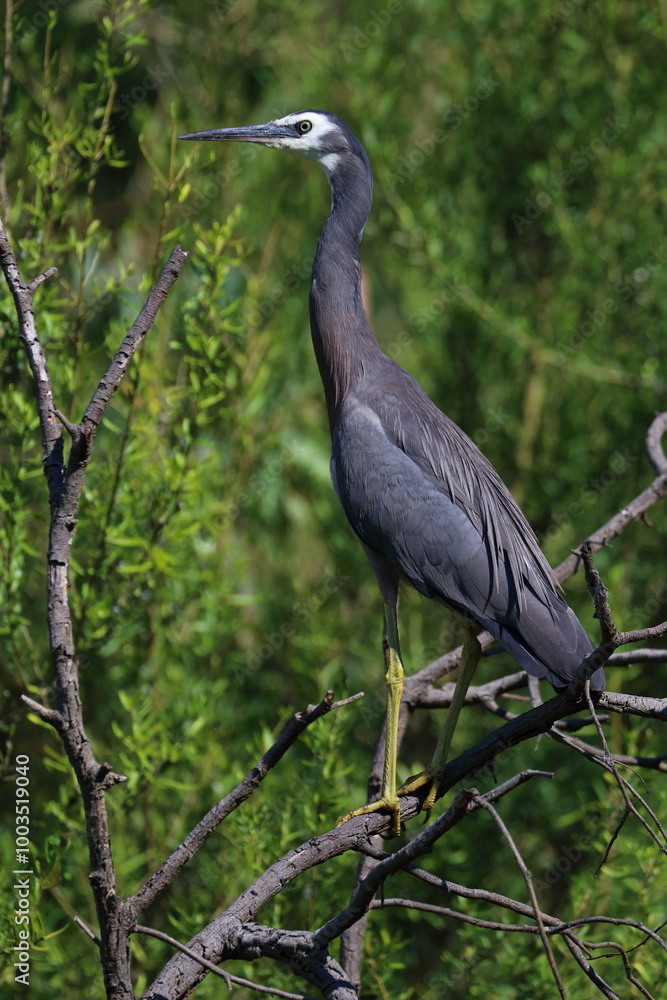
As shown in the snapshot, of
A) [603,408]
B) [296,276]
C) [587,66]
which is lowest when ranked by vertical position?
[603,408]

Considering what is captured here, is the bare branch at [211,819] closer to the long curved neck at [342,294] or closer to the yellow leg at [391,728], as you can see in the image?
the yellow leg at [391,728]

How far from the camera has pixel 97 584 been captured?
3256mm

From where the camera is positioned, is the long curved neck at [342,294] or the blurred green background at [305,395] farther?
the blurred green background at [305,395]

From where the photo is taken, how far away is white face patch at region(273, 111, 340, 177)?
3279 mm

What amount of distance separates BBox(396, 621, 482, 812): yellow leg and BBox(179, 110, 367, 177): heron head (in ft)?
5.32

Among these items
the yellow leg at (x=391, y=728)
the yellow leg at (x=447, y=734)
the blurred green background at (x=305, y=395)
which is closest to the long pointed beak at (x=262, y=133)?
the blurred green background at (x=305, y=395)

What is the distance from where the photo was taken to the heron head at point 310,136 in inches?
128

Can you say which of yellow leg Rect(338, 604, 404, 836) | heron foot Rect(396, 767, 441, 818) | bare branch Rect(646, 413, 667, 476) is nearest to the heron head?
bare branch Rect(646, 413, 667, 476)

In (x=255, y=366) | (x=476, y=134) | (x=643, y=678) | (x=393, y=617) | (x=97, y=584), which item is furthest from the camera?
(x=476, y=134)

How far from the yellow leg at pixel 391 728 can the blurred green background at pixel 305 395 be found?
37 centimetres

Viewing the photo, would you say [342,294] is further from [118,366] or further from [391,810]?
[391,810]

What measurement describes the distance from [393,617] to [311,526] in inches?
100

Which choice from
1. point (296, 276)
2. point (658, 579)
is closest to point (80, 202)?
point (296, 276)

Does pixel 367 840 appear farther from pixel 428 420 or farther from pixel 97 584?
pixel 97 584
